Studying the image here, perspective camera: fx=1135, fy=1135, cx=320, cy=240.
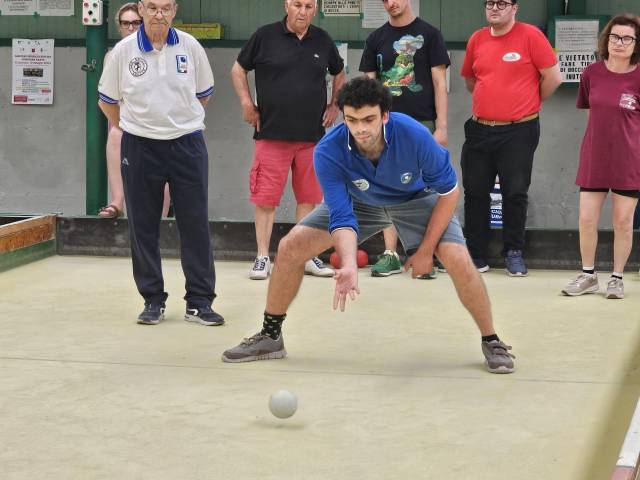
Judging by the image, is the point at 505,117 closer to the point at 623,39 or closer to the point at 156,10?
the point at 623,39

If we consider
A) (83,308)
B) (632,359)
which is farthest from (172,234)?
(632,359)

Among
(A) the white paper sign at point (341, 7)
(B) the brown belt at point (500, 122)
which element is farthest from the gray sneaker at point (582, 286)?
(A) the white paper sign at point (341, 7)

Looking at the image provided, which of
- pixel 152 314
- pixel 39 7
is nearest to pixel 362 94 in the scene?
pixel 152 314

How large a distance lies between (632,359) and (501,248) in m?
2.56

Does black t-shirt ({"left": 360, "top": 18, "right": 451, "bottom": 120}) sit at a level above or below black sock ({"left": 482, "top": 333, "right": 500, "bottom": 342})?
above

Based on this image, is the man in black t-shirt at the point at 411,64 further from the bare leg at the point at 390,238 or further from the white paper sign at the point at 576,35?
the white paper sign at the point at 576,35

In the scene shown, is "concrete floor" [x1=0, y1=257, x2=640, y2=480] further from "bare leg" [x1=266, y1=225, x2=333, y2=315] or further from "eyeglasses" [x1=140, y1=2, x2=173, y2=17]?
"eyeglasses" [x1=140, y1=2, x2=173, y2=17]

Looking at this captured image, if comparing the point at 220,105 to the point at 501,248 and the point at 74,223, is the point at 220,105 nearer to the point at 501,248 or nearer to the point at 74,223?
the point at 74,223

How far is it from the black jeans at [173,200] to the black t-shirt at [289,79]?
4.45ft

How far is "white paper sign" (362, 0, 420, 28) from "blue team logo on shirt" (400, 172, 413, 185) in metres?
4.61

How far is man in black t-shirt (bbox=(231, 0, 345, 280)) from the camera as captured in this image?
6562mm

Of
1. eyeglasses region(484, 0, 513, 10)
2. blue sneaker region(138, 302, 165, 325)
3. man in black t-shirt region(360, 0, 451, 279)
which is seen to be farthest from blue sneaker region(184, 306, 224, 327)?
eyeglasses region(484, 0, 513, 10)

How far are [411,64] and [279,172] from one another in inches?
39.0

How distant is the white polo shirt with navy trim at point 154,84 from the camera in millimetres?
5070
